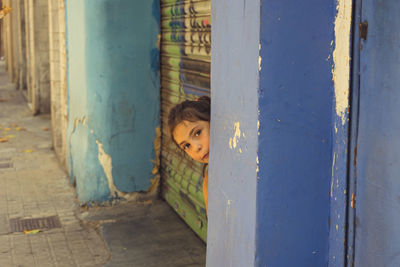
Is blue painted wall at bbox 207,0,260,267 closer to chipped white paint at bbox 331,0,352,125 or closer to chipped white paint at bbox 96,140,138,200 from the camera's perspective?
chipped white paint at bbox 331,0,352,125

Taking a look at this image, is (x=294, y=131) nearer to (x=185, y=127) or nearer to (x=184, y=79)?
(x=185, y=127)

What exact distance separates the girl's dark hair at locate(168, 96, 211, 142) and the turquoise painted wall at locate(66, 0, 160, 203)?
269 centimetres

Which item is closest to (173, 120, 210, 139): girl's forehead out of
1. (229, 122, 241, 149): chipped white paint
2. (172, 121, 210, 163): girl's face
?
(172, 121, 210, 163): girl's face

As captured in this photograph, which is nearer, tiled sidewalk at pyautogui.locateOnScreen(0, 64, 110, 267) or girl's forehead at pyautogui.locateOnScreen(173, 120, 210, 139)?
girl's forehead at pyautogui.locateOnScreen(173, 120, 210, 139)

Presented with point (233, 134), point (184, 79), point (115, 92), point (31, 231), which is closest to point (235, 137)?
point (233, 134)

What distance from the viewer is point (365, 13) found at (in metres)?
2.28

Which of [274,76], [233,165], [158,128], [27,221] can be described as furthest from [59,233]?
[274,76]

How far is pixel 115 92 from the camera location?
590cm

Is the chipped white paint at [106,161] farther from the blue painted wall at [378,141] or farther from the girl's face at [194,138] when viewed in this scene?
the blue painted wall at [378,141]

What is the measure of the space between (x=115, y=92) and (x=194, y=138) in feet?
9.42

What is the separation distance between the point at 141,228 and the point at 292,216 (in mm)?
3165

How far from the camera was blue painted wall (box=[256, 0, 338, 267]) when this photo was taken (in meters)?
2.36

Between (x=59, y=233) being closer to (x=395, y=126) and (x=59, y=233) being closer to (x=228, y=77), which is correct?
(x=228, y=77)

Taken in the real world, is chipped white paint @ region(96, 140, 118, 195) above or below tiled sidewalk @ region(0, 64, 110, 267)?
above
